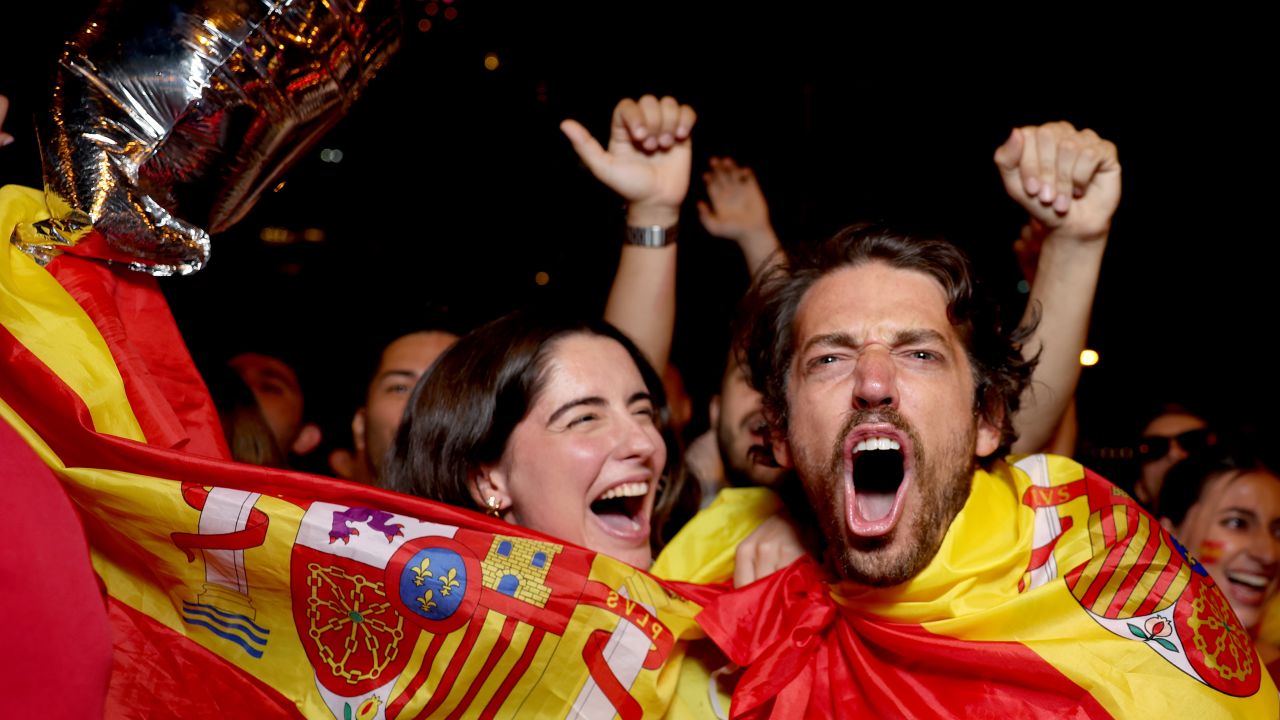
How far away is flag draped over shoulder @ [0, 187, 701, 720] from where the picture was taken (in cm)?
155

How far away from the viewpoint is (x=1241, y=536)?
2.86 m

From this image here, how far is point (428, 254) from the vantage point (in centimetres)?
640

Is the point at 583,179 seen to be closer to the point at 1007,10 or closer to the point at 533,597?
the point at 1007,10

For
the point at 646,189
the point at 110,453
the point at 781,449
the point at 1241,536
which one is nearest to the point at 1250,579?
the point at 1241,536

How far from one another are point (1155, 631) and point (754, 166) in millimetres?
3789

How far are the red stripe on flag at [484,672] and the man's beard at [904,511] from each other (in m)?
0.53

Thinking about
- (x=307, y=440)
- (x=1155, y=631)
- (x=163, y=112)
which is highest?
(x=163, y=112)

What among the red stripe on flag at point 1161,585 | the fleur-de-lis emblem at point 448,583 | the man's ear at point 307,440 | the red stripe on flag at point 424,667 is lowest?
the man's ear at point 307,440

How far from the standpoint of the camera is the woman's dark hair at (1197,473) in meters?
2.90

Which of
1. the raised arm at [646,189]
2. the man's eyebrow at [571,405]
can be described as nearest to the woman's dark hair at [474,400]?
the man's eyebrow at [571,405]

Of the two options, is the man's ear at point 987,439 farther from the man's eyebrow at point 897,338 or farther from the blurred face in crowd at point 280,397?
the blurred face in crowd at point 280,397

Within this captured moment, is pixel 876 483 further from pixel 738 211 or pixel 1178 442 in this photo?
pixel 1178 442

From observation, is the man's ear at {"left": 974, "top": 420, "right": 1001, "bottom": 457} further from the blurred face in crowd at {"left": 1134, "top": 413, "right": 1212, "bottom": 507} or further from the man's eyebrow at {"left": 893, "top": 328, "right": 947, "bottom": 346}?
the blurred face in crowd at {"left": 1134, "top": 413, "right": 1212, "bottom": 507}

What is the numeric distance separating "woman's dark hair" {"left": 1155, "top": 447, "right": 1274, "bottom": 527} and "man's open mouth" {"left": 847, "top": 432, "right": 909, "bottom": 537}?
1.26m
